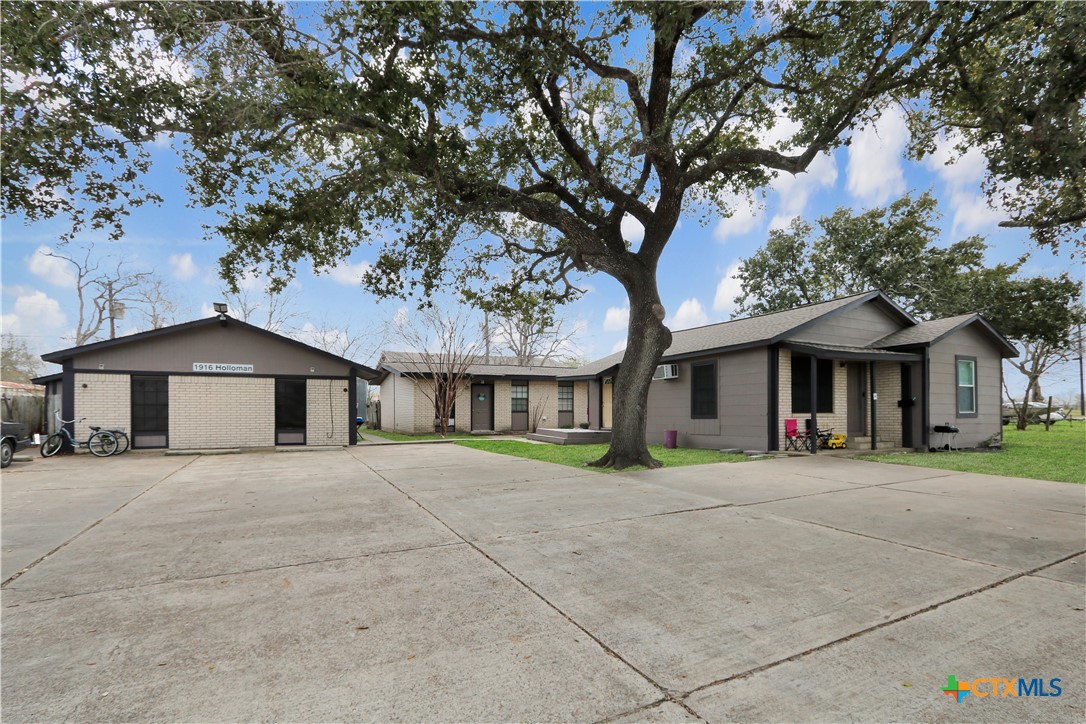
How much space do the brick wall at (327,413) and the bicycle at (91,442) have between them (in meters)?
4.68

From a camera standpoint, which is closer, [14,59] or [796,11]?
[14,59]

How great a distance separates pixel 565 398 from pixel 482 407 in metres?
4.10

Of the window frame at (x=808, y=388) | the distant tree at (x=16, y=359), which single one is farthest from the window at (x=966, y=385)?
the distant tree at (x=16, y=359)

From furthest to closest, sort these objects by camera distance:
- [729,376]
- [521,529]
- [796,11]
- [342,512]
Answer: [729,376] < [796,11] < [342,512] < [521,529]

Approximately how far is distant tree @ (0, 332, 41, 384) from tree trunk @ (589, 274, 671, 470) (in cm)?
4075

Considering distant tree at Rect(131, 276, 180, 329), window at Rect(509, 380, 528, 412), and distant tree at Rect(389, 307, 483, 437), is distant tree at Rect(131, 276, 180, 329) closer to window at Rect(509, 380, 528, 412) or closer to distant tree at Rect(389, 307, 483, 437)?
distant tree at Rect(389, 307, 483, 437)

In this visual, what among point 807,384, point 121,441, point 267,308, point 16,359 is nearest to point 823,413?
point 807,384

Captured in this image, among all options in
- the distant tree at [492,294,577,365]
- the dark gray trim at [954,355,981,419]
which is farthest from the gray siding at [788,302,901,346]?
the distant tree at [492,294,577,365]

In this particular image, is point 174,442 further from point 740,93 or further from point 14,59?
point 740,93

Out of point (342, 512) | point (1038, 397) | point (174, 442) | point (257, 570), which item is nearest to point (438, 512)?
point (342, 512)

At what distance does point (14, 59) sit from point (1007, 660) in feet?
32.9

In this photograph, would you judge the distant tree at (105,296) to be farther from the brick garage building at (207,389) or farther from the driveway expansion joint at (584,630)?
the driveway expansion joint at (584,630)

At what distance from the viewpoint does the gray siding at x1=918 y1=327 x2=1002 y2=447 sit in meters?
12.9

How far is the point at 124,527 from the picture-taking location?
5082 millimetres
